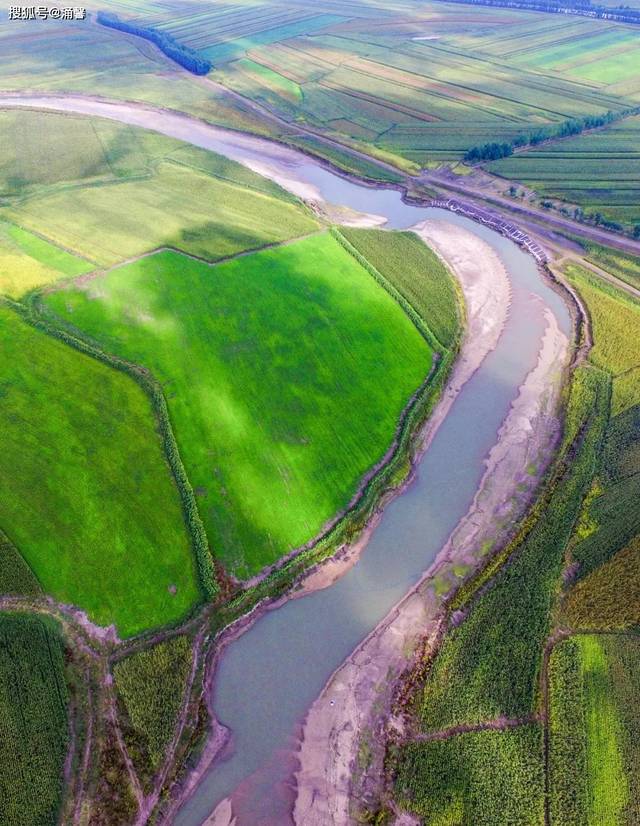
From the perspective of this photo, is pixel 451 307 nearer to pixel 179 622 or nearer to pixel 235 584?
pixel 235 584

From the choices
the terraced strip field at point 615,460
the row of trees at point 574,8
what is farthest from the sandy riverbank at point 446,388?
the row of trees at point 574,8

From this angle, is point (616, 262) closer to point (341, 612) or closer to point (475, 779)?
point (341, 612)

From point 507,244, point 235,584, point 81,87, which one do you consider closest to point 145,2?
point 81,87

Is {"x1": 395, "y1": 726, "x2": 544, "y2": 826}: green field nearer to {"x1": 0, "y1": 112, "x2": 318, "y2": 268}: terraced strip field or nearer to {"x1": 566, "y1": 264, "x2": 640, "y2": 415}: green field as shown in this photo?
{"x1": 566, "y1": 264, "x2": 640, "y2": 415}: green field

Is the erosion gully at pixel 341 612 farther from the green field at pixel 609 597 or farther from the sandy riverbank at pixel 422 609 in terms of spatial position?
the green field at pixel 609 597

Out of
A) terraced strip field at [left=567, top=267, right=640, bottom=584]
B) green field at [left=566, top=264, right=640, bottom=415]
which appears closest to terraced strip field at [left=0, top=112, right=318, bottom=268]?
green field at [left=566, top=264, right=640, bottom=415]
